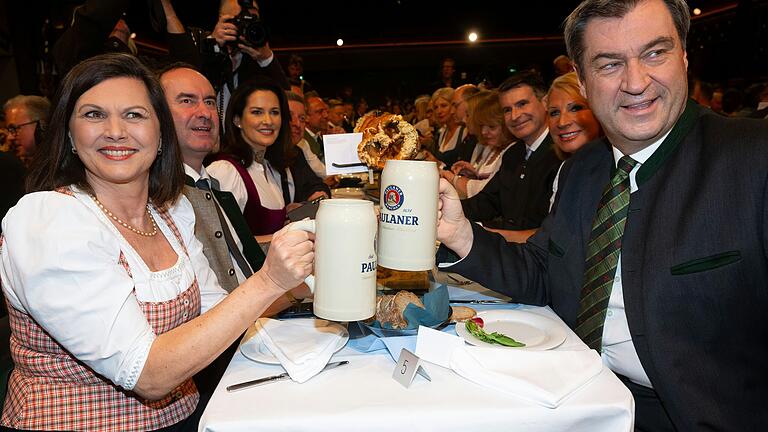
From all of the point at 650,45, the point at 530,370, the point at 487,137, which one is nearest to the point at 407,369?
the point at 530,370

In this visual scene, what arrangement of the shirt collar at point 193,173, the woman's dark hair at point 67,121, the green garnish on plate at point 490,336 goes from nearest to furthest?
the green garnish on plate at point 490,336
the woman's dark hair at point 67,121
the shirt collar at point 193,173

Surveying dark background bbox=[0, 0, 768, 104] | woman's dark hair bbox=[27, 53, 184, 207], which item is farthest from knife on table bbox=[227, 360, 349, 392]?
dark background bbox=[0, 0, 768, 104]

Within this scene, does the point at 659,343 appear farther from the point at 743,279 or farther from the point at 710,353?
the point at 743,279

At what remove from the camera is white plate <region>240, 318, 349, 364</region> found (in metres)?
1.17

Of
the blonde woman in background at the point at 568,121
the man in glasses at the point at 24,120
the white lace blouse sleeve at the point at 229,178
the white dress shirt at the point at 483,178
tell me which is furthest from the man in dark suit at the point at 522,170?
the man in glasses at the point at 24,120

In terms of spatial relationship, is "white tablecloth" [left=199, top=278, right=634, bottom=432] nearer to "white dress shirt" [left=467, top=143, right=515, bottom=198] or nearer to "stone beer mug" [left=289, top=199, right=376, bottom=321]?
"stone beer mug" [left=289, top=199, right=376, bottom=321]

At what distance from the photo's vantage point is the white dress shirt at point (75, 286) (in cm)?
111

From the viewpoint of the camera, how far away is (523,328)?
4.39 feet

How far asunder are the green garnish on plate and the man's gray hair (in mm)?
813

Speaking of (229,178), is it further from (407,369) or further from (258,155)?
(407,369)

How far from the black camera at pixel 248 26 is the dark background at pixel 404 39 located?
6.18 m

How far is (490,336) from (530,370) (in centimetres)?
17

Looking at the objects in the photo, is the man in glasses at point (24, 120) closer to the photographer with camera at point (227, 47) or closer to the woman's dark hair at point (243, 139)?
the photographer with camera at point (227, 47)

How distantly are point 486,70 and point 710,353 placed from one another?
50.4ft
